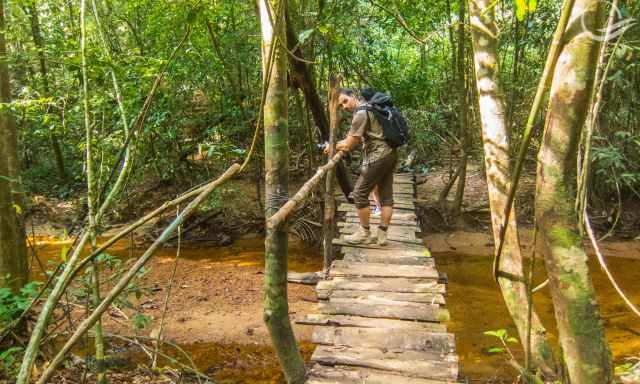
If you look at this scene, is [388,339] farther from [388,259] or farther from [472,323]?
[472,323]

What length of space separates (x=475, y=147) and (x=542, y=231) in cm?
805

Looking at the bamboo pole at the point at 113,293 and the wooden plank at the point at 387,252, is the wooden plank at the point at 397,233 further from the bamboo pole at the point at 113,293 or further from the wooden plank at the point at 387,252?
the bamboo pole at the point at 113,293

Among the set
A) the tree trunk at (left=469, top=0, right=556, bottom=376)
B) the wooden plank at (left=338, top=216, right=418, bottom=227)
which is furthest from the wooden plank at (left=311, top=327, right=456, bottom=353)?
the wooden plank at (left=338, top=216, right=418, bottom=227)

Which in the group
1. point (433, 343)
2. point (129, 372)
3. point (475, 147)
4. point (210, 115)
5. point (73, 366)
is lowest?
point (129, 372)

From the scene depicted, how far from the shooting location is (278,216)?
104 inches

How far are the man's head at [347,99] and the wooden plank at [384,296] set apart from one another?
1.66m

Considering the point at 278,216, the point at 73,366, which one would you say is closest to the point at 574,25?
the point at 278,216

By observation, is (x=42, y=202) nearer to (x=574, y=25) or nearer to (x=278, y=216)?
(x=278, y=216)

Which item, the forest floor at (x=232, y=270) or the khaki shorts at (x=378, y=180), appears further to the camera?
the forest floor at (x=232, y=270)

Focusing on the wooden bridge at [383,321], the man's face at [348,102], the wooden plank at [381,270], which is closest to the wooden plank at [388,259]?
the wooden bridge at [383,321]

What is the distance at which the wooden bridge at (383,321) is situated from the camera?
2.89 metres

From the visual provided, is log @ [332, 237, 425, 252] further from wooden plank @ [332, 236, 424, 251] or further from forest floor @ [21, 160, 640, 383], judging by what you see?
forest floor @ [21, 160, 640, 383]

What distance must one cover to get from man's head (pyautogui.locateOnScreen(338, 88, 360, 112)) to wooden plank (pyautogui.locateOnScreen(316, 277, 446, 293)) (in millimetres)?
1545

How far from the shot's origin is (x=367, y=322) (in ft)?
11.3
